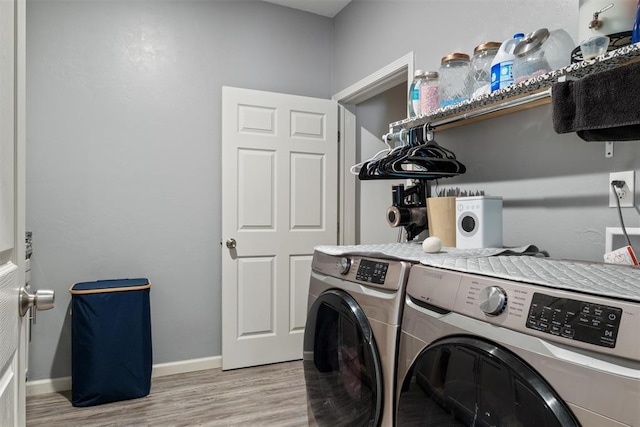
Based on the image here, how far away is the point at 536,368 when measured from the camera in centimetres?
78

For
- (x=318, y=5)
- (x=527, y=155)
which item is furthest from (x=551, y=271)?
(x=318, y=5)

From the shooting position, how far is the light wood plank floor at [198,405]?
7.06 feet

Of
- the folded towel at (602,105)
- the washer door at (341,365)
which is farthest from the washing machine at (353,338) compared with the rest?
the folded towel at (602,105)

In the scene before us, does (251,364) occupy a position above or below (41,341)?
below

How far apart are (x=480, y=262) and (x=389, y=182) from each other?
7.36ft

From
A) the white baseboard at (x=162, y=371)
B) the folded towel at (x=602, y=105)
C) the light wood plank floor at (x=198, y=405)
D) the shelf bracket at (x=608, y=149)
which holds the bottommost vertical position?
the light wood plank floor at (x=198, y=405)

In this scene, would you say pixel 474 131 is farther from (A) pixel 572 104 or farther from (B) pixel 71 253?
(B) pixel 71 253

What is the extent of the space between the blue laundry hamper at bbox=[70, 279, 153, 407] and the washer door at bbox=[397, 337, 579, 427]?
1.83m

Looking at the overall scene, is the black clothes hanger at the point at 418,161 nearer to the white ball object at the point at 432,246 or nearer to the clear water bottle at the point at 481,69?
the clear water bottle at the point at 481,69


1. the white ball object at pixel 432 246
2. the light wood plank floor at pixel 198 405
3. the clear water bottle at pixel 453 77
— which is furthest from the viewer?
the light wood plank floor at pixel 198 405

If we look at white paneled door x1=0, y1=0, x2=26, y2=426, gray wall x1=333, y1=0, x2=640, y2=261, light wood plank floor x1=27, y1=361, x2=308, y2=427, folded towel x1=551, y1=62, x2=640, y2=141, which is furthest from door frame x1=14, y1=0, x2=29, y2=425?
gray wall x1=333, y1=0, x2=640, y2=261

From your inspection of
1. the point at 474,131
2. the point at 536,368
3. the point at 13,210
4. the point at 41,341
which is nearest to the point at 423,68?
the point at 474,131

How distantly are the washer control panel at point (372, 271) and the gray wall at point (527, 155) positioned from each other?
2.32 ft

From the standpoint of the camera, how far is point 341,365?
147 centimetres
